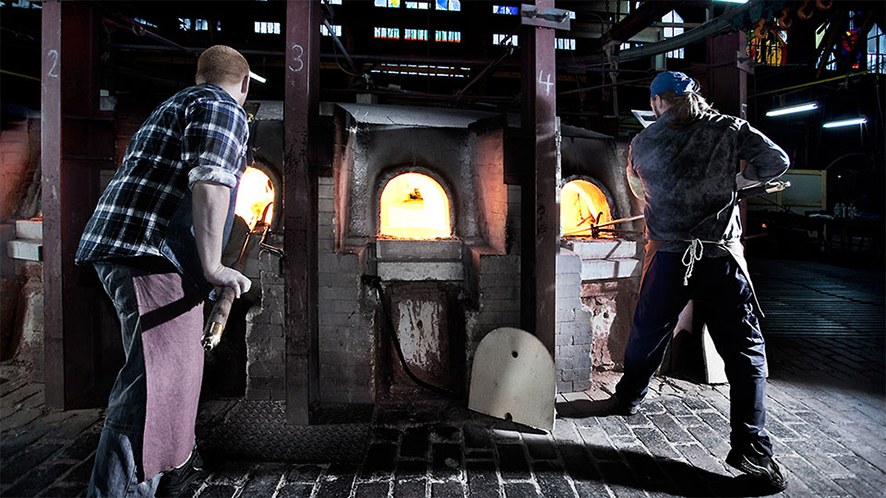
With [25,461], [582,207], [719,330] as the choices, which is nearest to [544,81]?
[719,330]

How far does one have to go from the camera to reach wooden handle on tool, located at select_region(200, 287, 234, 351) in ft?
7.81

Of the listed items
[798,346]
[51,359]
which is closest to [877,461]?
[798,346]

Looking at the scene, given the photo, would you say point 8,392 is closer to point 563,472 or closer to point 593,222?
point 563,472

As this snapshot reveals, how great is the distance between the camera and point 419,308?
15.6 ft

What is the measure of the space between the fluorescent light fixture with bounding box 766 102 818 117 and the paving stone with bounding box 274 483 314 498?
20822 millimetres

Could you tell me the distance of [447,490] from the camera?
2875 mm

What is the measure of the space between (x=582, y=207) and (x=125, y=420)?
5.14 metres

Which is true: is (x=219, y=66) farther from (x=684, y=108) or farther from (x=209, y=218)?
(x=684, y=108)

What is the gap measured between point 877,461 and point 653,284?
177 cm

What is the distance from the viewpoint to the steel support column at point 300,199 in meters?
3.46

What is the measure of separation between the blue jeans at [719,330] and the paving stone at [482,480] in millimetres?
1340

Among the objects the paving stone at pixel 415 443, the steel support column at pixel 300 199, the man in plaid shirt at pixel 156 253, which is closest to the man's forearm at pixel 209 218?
the man in plaid shirt at pixel 156 253

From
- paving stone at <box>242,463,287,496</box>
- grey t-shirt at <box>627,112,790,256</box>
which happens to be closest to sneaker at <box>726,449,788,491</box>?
grey t-shirt at <box>627,112,790,256</box>

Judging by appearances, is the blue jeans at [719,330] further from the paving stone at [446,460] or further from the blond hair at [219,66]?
the blond hair at [219,66]
